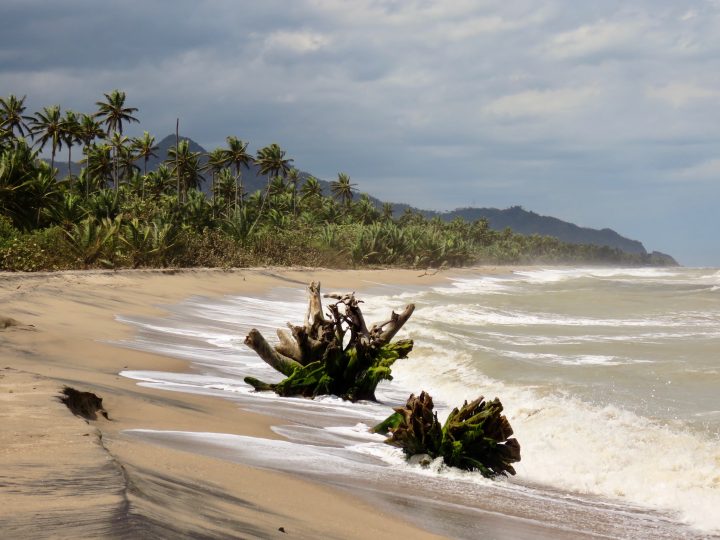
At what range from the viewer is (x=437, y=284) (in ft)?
186

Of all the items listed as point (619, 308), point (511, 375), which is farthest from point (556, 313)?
point (511, 375)

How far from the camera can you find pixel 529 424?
9.28 m

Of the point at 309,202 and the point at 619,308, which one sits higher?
the point at 309,202

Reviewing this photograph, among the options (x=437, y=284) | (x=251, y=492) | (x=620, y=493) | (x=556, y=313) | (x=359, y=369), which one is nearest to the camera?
(x=251, y=492)

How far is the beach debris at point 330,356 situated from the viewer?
34.9 feet

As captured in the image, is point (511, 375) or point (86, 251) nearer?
point (511, 375)

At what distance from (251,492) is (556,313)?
25154mm

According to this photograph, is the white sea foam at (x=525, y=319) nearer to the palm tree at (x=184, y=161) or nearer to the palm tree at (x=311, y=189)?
the palm tree at (x=184, y=161)

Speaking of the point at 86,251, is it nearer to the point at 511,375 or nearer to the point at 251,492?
the point at 511,375

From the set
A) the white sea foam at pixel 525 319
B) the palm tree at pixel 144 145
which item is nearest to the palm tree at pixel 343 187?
the palm tree at pixel 144 145

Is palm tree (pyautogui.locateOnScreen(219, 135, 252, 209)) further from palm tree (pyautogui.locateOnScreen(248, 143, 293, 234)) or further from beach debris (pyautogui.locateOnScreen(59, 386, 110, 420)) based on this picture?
beach debris (pyautogui.locateOnScreen(59, 386, 110, 420))

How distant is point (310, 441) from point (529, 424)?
3.14 m

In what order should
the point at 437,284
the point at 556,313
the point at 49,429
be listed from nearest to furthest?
the point at 49,429 → the point at 556,313 → the point at 437,284

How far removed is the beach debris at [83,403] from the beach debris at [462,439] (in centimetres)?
254
